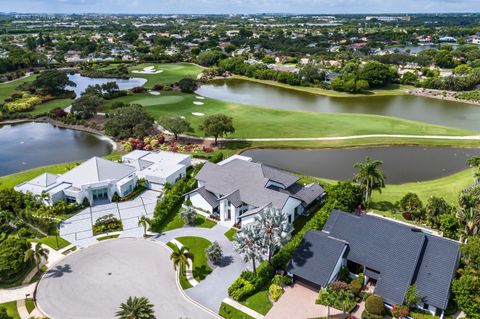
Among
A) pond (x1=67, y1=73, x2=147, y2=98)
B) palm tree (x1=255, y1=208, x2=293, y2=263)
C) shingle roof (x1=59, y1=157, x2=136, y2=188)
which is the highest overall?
palm tree (x1=255, y1=208, x2=293, y2=263)

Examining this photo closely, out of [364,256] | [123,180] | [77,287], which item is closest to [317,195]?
[364,256]

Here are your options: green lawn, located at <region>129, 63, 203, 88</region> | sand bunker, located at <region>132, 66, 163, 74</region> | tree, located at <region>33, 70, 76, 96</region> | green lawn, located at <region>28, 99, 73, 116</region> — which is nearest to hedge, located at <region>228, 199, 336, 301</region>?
green lawn, located at <region>28, 99, 73, 116</region>

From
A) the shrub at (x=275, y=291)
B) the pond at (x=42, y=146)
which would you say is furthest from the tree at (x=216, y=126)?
the shrub at (x=275, y=291)

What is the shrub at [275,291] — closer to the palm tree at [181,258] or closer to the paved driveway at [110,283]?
the paved driveway at [110,283]

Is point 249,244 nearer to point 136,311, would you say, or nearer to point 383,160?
point 136,311

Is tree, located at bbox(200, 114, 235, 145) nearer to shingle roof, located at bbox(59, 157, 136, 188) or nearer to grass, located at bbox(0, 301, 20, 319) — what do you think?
shingle roof, located at bbox(59, 157, 136, 188)

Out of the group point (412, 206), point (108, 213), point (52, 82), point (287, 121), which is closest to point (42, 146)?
point (108, 213)
